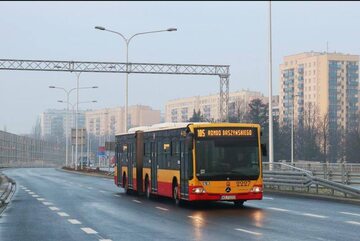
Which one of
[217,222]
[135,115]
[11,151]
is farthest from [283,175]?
[135,115]

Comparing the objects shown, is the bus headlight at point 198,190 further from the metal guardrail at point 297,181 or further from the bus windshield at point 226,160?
the metal guardrail at point 297,181

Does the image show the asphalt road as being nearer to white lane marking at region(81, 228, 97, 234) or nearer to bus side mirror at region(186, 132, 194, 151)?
white lane marking at region(81, 228, 97, 234)

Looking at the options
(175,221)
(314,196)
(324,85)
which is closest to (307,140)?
(324,85)

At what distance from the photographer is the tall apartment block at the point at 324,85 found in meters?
145

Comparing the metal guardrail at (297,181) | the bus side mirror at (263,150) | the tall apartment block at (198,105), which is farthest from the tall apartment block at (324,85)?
the bus side mirror at (263,150)

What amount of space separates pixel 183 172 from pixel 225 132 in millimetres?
1819

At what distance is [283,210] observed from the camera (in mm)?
21438

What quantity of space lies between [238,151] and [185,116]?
136685mm

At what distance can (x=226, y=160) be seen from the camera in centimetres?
2222

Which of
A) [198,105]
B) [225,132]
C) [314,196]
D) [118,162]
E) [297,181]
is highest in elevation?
[198,105]

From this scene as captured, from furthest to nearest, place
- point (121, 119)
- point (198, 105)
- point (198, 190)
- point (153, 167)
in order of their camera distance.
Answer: point (121, 119), point (198, 105), point (153, 167), point (198, 190)

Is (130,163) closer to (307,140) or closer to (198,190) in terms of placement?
(198,190)

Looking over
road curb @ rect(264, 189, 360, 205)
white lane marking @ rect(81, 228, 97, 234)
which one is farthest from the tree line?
white lane marking @ rect(81, 228, 97, 234)

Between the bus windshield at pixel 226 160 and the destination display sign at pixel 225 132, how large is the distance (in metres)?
0.17
